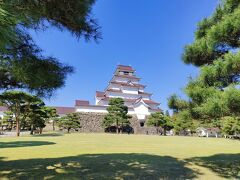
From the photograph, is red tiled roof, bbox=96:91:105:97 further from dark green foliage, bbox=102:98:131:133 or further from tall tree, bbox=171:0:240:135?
tall tree, bbox=171:0:240:135

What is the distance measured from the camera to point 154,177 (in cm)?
520

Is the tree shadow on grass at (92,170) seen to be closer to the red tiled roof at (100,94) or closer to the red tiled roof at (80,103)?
the red tiled roof at (80,103)

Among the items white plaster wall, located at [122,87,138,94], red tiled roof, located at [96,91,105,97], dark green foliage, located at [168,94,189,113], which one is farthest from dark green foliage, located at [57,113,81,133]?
dark green foliage, located at [168,94,189,113]

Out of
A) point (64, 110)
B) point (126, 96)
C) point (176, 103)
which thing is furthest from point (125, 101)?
point (176, 103)

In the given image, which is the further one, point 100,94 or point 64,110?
point 64,110

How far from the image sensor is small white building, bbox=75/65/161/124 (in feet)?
121

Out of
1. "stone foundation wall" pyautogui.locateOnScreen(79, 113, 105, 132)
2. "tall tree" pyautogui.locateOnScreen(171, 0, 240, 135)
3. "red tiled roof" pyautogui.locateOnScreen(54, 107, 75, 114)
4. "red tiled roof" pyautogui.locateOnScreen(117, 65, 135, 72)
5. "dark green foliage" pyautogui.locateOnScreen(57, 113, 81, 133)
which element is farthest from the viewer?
"red tiled roof" pyautogui.locateOnScreen(54, 107, 75, 114)

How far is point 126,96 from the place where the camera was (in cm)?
4188

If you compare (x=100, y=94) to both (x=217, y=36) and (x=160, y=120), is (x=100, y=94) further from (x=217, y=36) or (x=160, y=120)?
(x=217, y=36)

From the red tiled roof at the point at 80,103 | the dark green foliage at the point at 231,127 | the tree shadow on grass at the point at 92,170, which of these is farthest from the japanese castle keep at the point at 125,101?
the tree shadow on grass at the point at 92,170

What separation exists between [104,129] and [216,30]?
101ft

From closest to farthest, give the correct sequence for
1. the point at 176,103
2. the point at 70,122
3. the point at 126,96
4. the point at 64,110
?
the point at 176,103, the point at 70,122, the point at 126,96, the point at 64,110

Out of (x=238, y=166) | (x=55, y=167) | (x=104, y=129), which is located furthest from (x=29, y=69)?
(x=104, y=129)

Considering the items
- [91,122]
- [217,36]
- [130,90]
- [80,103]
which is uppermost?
[130,90]
